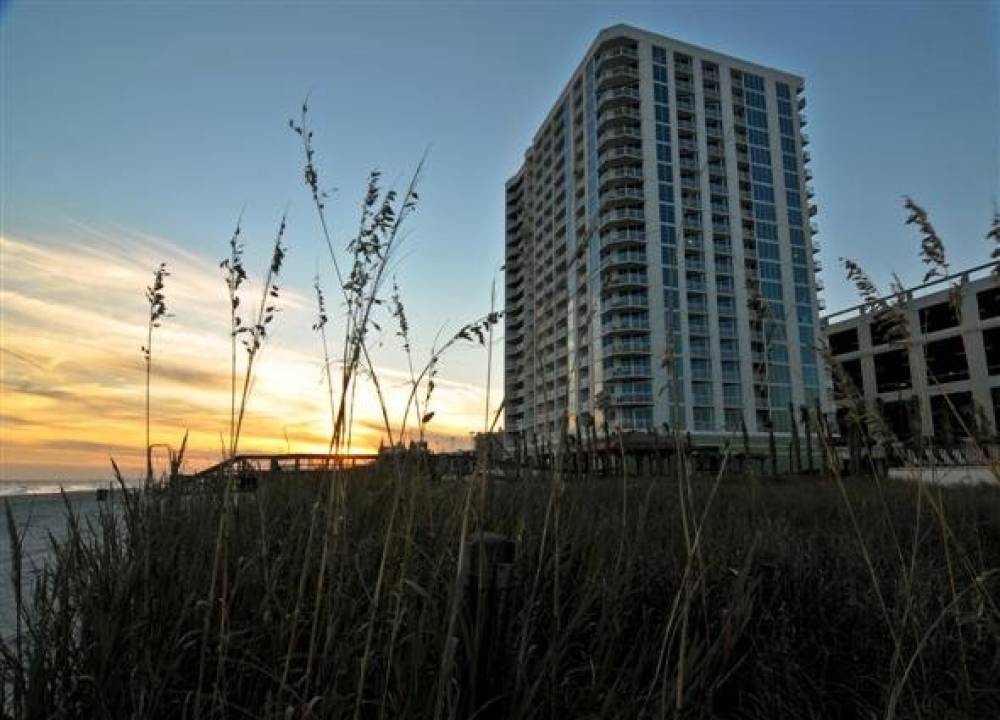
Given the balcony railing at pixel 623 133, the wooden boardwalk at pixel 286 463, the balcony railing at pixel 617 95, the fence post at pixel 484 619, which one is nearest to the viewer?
the fence post at pixel 484 619

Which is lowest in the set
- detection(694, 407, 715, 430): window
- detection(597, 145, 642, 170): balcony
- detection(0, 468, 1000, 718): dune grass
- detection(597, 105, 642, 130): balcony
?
detection(0, 468, 1000, 718): dune grass

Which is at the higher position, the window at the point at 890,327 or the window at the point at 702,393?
the window at the point at 702,393

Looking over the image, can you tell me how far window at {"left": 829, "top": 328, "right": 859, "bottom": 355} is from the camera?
5491cm

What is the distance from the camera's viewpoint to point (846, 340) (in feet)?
186

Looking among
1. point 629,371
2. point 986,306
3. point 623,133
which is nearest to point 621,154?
point 623,133

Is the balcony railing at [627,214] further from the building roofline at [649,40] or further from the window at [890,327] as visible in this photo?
the window at [890,327]

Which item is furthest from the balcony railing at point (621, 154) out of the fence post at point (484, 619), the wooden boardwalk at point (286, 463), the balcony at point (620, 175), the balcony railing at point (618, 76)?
the fence post at point (484, 619)

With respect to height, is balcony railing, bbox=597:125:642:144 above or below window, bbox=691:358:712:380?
above

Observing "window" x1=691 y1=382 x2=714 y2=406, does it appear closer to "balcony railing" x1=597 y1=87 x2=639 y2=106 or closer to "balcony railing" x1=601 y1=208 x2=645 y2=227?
"balcony railing" x1=601 y1=208 x2=645 y2=227

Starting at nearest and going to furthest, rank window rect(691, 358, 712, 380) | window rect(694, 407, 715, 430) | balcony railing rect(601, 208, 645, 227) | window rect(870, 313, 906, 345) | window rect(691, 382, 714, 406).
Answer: window rect(870, 313, 906, 345) → window rect(694, 407, 715, 430) → window rect(691, 382, 714, 406) → window rect(691, 358, 712, 380) → balcony railing rect(601, 208, 645, 227)

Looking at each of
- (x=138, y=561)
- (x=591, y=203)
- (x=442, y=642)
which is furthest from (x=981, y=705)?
(x=591, y=203)

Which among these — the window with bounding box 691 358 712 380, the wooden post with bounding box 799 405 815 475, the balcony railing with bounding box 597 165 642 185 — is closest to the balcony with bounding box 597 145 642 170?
the balcony railing with bounding box 597 165 642 185

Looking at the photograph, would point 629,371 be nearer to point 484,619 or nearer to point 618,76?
point 618,76

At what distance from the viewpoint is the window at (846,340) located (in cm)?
5491
